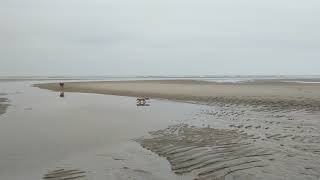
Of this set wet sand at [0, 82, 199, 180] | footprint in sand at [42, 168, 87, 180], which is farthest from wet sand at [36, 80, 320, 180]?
→ footprint in sand at [42, 168, 87, 180]

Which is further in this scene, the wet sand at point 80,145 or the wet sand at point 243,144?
the wet sand at point 80,145

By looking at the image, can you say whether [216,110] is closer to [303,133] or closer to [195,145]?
[303,133]

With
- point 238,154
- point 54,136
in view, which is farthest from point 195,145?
point 54,136

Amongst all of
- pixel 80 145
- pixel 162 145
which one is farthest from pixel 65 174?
pixel 162 145

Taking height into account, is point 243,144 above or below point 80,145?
above

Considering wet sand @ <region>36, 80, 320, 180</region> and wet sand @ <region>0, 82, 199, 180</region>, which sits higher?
wet sand @ <region>36, 80, 320, 180</region>

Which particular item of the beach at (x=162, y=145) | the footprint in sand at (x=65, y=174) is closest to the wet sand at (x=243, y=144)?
the beach at (x=162, y=145)

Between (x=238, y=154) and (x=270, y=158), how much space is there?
3.19ft

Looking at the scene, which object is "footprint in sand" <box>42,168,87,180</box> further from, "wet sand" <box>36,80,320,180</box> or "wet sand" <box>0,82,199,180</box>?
Answer: "wet sand" <box>36,80,320,180</box>

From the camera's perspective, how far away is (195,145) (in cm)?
1319

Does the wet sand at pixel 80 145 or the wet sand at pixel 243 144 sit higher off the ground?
the wet sand at pixel 243 144

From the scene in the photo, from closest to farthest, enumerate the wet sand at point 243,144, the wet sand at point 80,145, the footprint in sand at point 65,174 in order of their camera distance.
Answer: the footprint in sand at point 65,174 → the wet sand at point 243,144 → the wet sand at point 80,145

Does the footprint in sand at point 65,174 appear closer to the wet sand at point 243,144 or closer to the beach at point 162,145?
the beach at point 162,145

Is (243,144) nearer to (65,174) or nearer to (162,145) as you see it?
(162,145)
